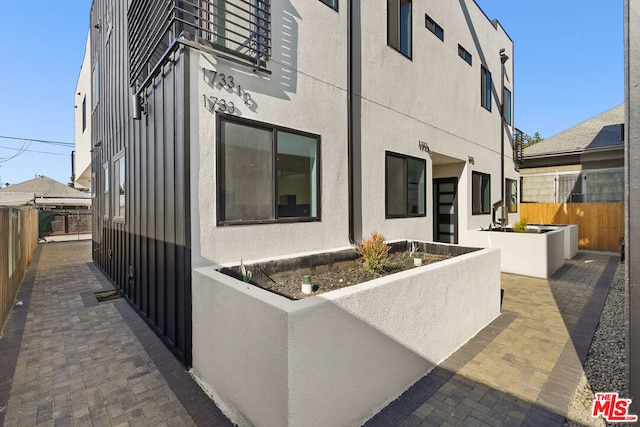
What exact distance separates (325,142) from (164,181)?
7.87 feet

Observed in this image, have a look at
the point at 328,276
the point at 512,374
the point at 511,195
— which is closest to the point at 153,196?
the point at 328,276

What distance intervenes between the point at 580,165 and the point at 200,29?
16.0 m

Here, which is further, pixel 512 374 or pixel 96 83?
pixel 96 83

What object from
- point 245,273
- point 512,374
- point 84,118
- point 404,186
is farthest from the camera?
point 84,118

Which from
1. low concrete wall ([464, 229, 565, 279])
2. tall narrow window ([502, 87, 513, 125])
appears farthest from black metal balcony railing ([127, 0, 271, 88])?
tall narrow window ([502, 87, 513, 125])

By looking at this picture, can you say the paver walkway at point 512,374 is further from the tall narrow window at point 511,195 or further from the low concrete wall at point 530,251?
the tall narrow window at point 511,195

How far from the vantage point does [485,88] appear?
32.9ft

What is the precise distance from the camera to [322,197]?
468cm

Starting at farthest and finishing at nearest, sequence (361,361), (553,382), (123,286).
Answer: (123,286) → (553,382) → (361,361)

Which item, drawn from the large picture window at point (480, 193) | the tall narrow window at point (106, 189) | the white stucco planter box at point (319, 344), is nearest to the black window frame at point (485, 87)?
the large picture window at point (480, 193)

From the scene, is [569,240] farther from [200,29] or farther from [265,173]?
[200,29]

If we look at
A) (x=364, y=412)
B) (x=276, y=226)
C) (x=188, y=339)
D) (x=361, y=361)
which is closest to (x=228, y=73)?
(x=276, y=226)

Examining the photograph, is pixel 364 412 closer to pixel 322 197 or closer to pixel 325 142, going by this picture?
pixel 322 197

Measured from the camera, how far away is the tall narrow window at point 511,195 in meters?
11.6
